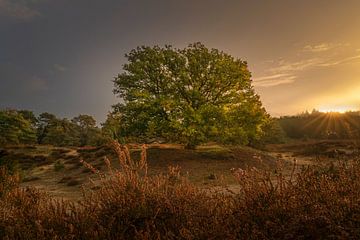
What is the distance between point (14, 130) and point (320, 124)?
55.2 m

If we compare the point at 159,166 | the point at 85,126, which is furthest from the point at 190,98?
the point at 85,126

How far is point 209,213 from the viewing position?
5.52 m

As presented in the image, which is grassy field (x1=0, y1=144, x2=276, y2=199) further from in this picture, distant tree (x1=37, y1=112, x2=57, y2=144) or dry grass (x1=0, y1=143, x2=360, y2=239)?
distant tree (x1=37, y1=112, x2=57, y2=144)

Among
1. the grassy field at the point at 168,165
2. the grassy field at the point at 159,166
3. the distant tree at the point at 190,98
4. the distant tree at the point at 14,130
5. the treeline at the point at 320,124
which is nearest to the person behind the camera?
the grassy field at the point at 168,165

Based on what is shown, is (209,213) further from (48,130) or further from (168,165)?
(48,130)

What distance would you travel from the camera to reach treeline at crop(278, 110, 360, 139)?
5703 centimetres

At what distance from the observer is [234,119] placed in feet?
84.5

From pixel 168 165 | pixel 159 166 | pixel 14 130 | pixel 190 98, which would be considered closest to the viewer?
pixel 168 165

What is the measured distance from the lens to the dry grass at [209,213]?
4480 millimetres

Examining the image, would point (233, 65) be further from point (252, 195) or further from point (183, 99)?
point (252, 195)

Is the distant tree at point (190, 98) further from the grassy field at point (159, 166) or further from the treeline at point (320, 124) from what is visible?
the treeline at point (320, 124)

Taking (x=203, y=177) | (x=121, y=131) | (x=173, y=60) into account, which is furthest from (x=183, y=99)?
(x=203, y=177)

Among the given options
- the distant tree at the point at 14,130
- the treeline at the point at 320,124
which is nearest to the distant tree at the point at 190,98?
the treeline at the point at 320,124

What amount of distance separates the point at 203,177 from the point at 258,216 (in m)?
13.6
